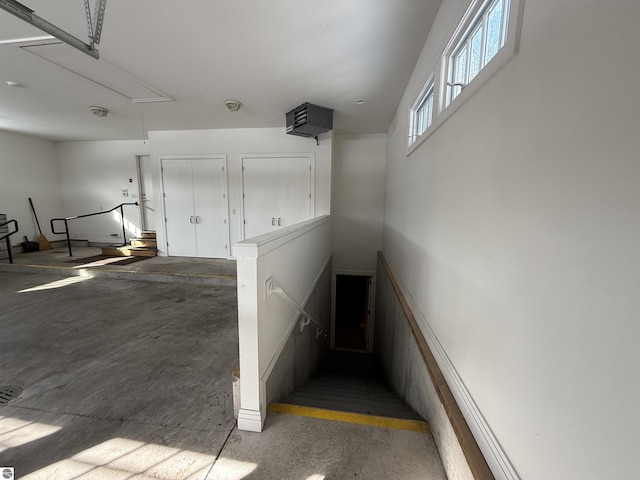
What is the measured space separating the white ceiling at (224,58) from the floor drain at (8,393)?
279cm

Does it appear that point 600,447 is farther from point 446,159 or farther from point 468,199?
point 446,159

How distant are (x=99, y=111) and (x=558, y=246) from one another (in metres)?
5.70

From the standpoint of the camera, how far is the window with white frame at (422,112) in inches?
91.4

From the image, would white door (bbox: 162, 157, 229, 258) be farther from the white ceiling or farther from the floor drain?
the floor drain

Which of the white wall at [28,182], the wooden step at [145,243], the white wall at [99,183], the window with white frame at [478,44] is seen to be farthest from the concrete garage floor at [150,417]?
the white wall at [28,182]

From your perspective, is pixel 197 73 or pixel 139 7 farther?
pixel 197 73

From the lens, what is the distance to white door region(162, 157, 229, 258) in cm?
516

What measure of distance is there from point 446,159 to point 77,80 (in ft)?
13.8

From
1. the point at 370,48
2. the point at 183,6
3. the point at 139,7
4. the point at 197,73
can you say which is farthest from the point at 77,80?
the point at 370,48

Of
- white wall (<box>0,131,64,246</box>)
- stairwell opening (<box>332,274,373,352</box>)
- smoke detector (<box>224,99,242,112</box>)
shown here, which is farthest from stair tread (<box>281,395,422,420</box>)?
white wall (<box>0,131,64,246</box>)

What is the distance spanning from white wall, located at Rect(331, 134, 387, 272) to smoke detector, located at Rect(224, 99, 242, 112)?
6.96 ft

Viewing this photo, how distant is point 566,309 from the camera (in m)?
0.70

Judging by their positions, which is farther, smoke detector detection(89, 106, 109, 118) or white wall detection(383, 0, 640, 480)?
smoke detector detection(89, 106, 109, 118)

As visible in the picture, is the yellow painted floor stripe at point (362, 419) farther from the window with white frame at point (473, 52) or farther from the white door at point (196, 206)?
the white door at point (196, 206)
